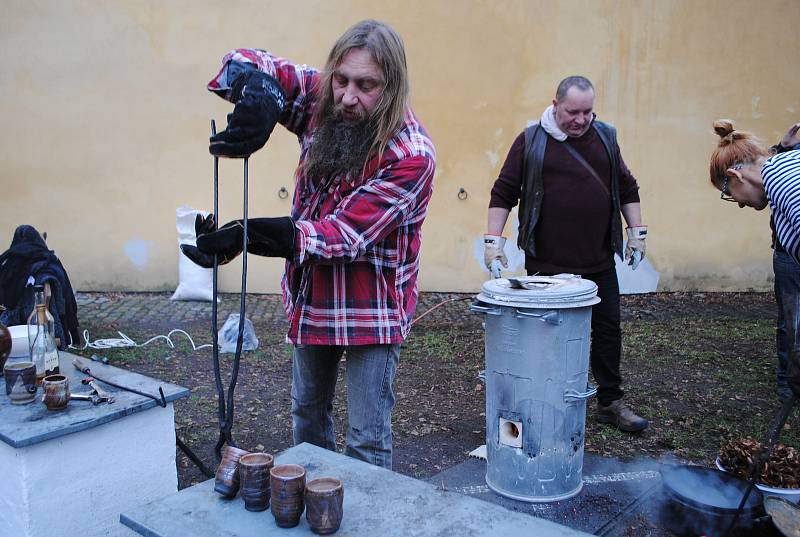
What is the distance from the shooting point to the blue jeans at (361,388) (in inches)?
96.7

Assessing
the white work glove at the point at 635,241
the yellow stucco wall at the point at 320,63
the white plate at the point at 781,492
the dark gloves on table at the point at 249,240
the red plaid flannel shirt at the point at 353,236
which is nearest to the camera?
the dark gloves on table at the point at 249,240

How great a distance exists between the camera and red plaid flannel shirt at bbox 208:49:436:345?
219 cm

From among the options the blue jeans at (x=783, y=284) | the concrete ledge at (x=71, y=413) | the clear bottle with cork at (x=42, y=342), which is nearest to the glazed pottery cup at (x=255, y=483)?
the concrete ledge at (x=71, y=413)

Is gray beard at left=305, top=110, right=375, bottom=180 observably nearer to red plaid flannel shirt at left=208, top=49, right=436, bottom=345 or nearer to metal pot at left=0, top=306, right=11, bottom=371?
red plaid flannel shirt at left=208, top=49, right=436, bottom=345

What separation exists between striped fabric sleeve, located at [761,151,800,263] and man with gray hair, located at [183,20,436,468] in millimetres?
1189

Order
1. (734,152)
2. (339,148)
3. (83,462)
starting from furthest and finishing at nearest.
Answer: (734,152) → (83,462) → (339,148)

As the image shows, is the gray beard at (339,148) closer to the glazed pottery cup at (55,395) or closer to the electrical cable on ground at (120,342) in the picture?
the glazed pottery cup at (55,395)

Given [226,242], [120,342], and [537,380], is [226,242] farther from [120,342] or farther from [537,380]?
[120,342]

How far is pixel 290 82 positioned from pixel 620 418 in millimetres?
2828

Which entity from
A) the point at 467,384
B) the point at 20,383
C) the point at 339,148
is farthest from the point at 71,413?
the point at 467,384

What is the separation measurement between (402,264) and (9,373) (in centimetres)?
157

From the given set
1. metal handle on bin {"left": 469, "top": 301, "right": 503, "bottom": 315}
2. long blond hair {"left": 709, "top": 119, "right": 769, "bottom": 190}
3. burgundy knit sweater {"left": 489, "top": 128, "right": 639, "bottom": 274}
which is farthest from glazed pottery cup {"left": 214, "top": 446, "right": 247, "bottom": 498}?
burgundy knit sweater {"left": 489, "top": 128, "right": 639, "bottom": 274}

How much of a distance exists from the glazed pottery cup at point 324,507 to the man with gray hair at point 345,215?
694 mm

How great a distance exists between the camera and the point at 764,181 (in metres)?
2.48
